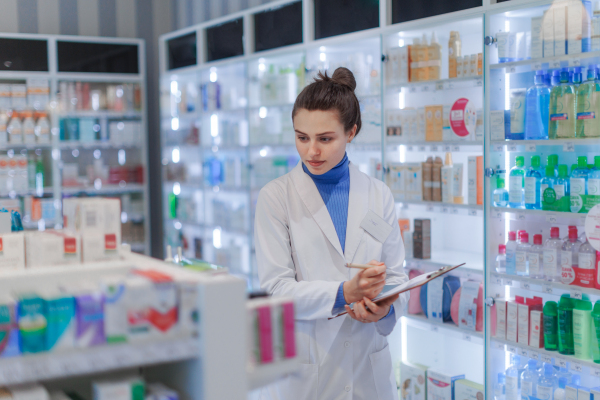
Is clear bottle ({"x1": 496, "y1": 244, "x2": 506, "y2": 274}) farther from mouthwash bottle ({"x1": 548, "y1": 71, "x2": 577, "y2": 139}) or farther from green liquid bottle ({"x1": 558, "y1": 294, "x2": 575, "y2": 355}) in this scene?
mouthwash bottle ({"x1": 548, "y1": 71, "x2": 577, "y2": 139})

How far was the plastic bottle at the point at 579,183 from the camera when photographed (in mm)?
2961

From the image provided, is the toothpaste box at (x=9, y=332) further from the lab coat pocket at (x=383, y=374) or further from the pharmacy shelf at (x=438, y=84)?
the pharmacy shelf at (x=438, y=84)

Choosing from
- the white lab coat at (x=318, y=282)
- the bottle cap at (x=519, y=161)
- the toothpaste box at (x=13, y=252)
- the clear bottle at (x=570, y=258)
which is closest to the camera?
the toothpaste box at (x=13, y=252)

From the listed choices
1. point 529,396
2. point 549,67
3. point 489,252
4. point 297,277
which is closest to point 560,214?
point 489,252

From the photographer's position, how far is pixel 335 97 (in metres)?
2.12

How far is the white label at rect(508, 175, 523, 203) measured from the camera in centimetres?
325

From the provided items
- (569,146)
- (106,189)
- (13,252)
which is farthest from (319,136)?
(106,189)

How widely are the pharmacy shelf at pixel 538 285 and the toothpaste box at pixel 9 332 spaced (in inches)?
103

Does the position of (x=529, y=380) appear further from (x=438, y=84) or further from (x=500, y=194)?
(x=438, y=84)

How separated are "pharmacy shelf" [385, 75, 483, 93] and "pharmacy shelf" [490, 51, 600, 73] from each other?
7.2 inches

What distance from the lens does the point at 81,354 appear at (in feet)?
4.12

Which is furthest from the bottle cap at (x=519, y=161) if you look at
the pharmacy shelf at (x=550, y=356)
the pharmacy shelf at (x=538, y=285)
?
the pharmacy shelf at (x=550, y=356)

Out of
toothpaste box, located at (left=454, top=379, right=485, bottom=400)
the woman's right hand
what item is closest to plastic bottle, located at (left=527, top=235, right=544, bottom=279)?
toothpaste box, located at (left=454, top=379, right=485, bottom=400)

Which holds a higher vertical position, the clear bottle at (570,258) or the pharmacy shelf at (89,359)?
the pharmacy shelf at (89,359)
